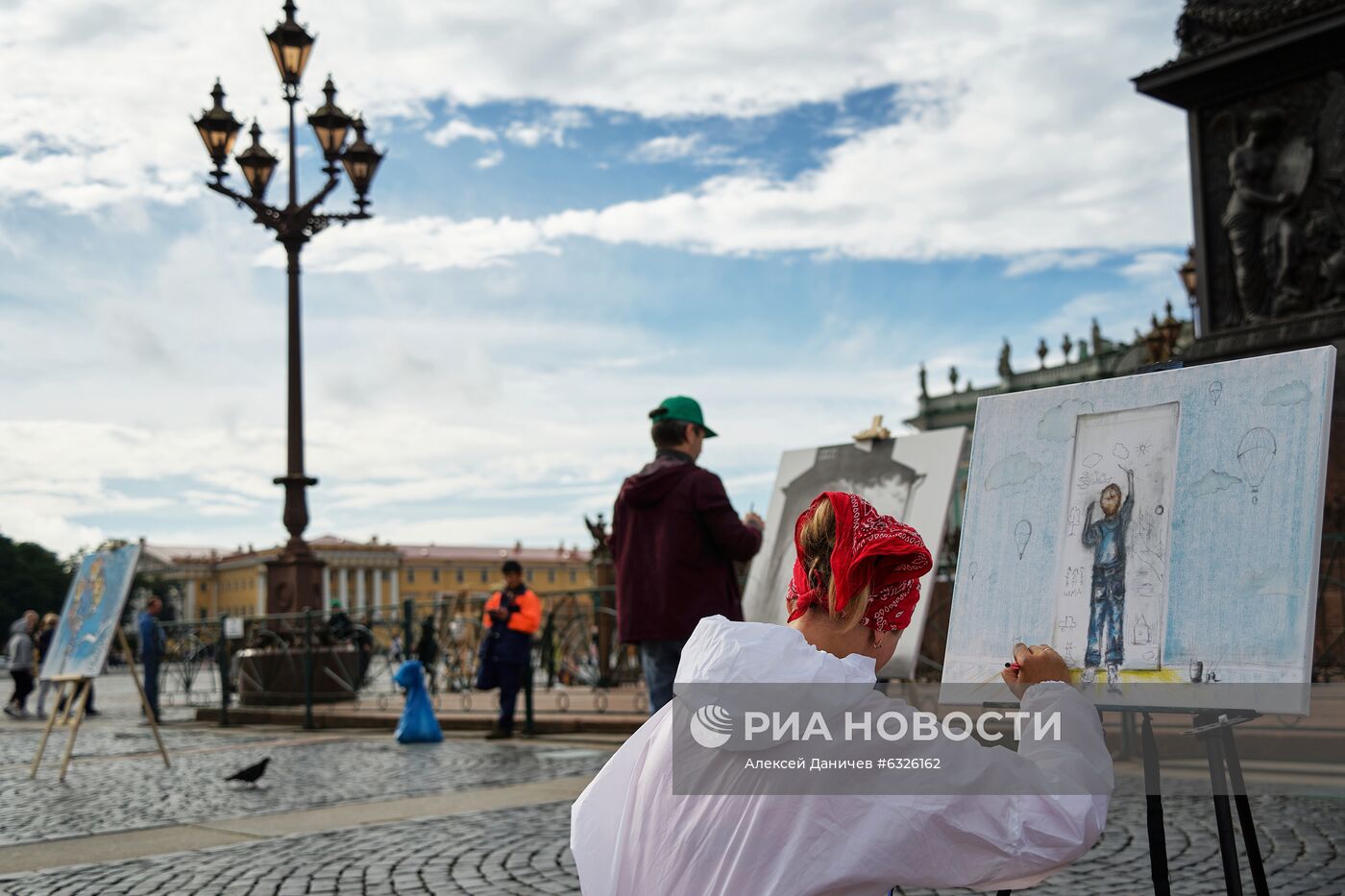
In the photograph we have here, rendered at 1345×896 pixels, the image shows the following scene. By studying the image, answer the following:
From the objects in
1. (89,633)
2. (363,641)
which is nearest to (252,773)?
(89,633)

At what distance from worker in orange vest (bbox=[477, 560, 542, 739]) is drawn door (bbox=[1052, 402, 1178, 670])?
8269 mm

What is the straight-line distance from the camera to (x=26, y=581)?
287 ft

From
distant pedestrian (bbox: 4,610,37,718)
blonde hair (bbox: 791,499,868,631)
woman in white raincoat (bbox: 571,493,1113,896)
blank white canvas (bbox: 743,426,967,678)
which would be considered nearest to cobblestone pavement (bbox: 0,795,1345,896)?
blank white canvas (bbox: 743,426,967,678)

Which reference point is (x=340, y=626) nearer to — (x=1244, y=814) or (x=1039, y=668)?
(x=1244, y=814)

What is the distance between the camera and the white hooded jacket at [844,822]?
5.85 feet

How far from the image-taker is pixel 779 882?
180cm

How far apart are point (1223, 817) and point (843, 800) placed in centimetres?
131

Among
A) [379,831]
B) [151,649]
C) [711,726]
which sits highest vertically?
[711,726]

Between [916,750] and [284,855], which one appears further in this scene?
[284,855]

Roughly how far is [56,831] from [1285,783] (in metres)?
6.56

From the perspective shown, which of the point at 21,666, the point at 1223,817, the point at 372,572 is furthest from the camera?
the point at 372,572

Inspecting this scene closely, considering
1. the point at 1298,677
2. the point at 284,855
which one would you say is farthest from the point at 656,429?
the point at 1298,677

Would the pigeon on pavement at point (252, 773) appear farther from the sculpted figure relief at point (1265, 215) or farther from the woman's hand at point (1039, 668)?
the sculpted figure relief at point (1265, 215)

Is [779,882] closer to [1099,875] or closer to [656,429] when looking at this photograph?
[1099,875]
